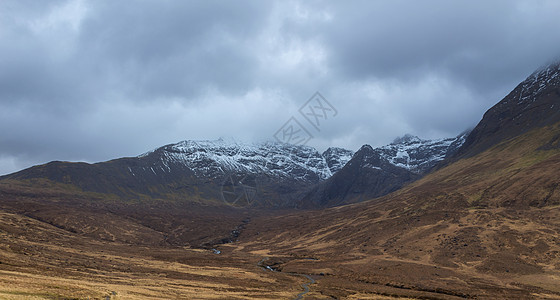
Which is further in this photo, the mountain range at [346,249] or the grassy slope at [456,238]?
the grassy slope at [456,238]

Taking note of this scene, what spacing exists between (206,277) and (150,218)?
13391cm

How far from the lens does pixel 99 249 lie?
4301 inches

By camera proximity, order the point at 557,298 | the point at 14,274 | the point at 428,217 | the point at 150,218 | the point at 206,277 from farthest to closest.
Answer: the point at 150,218 < the point at 428,217 < the point at 206,277 < the point at 557,298 < the point at 14,274

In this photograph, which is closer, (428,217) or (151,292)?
(151,292)

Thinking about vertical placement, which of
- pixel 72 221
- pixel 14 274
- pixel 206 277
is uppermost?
pixel 72 221

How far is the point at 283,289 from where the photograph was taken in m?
65.4

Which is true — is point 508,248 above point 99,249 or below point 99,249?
below

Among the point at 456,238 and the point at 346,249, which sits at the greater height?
the point at 456,238

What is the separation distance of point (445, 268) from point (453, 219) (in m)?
38.2

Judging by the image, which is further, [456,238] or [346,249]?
[346,249]

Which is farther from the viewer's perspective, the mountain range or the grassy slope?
the grassy slope

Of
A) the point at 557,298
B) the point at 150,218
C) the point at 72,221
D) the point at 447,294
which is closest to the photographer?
the point at 557,298

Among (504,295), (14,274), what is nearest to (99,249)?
(14,274)

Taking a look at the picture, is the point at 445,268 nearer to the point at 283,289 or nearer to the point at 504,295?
the point at 504,295
